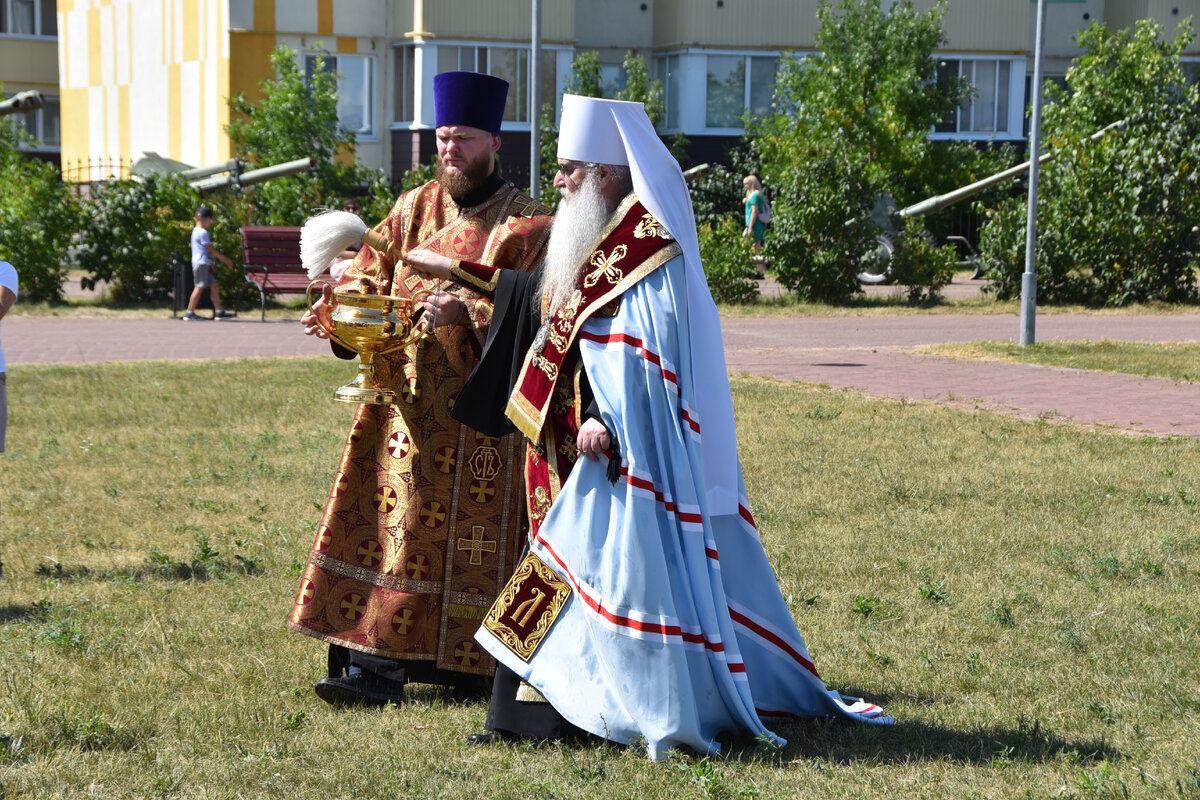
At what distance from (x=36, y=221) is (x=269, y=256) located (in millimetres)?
3153

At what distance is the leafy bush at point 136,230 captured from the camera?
20.3 meters

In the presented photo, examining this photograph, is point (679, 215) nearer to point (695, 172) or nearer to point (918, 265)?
point (918, 265)

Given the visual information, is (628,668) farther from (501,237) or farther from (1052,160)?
(1052,160)

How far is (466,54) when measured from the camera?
101 ft

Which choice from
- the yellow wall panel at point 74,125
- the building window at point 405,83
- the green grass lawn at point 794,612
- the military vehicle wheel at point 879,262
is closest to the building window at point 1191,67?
the military vehicle wheel at point 879,262

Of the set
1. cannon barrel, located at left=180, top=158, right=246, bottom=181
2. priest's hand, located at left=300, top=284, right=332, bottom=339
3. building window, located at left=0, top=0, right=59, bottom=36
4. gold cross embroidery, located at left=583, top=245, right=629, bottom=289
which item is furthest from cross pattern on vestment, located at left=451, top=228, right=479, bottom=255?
building window, located at left=0, top=0, right=59, bottom=36

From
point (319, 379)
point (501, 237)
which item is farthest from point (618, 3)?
point (501, 237)

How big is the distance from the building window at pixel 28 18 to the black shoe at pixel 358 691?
3941 cm

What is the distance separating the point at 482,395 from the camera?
491cm

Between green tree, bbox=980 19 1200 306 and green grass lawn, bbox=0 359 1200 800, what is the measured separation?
10.4 metres

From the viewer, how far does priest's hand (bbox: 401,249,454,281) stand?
16.3ft

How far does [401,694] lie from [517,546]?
66cm

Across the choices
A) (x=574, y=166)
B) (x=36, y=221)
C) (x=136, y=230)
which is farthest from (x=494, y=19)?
(x=574, y=166)

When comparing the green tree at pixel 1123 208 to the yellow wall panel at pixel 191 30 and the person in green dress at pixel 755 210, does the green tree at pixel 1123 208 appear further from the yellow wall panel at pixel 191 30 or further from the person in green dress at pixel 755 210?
the yellow wall panel at pixel 191 30
